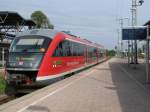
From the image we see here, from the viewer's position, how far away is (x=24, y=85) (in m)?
17.5

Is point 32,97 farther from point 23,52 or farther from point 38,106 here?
point 23,52

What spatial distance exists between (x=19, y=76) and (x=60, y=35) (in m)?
4.34

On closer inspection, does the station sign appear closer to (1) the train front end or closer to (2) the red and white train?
(2) the red and white train

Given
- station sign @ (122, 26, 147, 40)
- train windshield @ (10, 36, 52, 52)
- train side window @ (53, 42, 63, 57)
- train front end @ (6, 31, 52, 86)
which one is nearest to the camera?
train front end @ (6, 31, 52, 86)

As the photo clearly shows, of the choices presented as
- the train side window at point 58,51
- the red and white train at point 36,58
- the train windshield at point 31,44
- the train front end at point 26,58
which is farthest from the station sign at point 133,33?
the train front end at point 26,58

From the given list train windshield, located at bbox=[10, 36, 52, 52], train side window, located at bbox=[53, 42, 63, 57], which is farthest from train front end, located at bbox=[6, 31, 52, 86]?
train side window, located at bbox=[53, 42, 63, 57]

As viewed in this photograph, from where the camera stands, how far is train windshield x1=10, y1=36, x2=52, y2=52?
1828 cm

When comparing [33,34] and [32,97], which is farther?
[33,34]

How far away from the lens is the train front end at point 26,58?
17.2 metres

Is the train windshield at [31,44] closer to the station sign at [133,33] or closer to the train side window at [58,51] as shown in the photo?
the train side window at [58,51]

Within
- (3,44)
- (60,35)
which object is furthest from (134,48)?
(60,35)

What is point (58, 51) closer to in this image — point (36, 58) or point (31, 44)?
point (31, 44)

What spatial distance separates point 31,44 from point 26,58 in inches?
44.2

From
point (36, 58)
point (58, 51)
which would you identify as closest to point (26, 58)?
point (36, 58)
